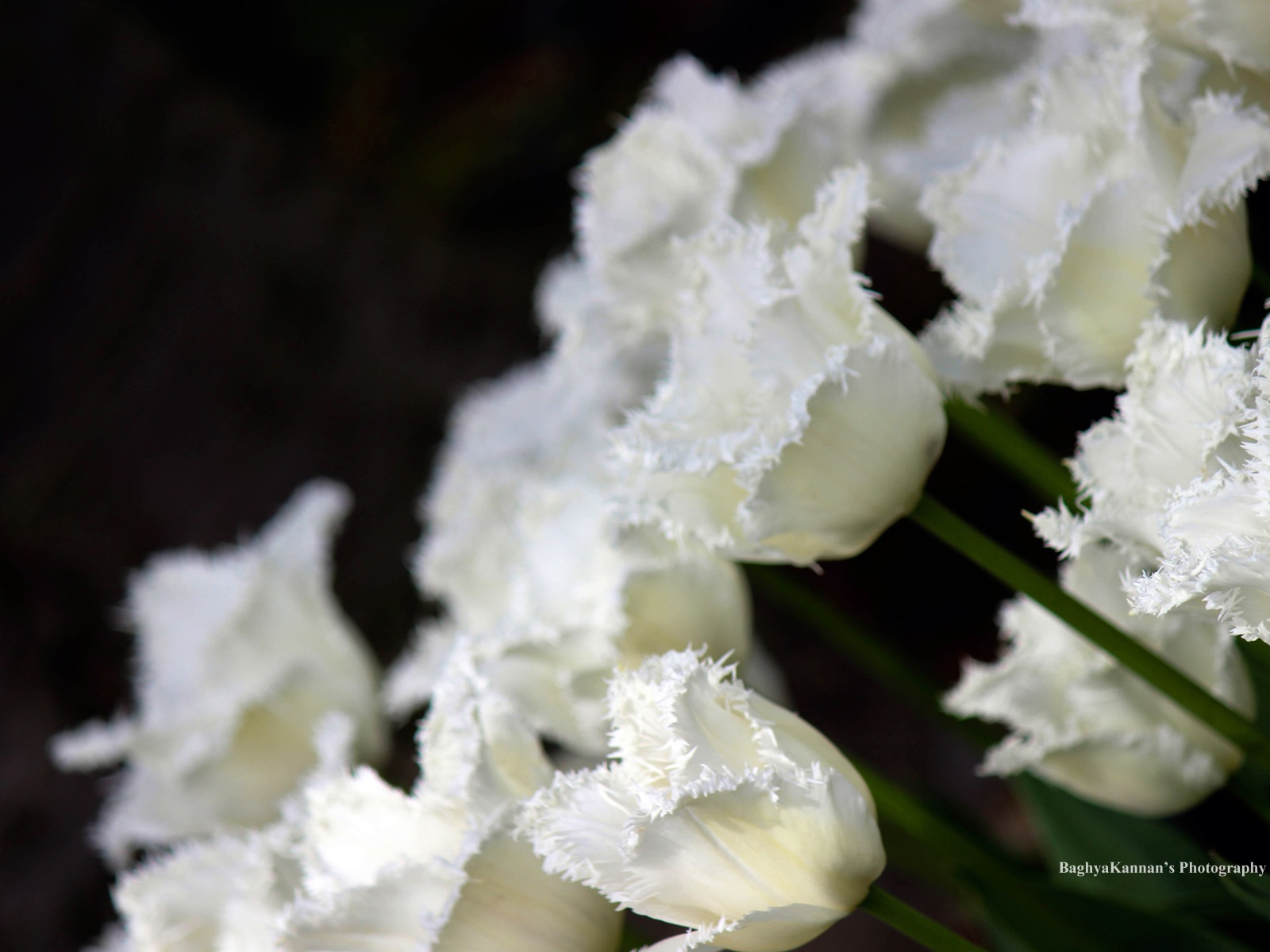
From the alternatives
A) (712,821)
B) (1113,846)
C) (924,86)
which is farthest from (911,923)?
(924,86)

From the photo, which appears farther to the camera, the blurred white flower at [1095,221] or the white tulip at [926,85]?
the white tulip at [926,85]

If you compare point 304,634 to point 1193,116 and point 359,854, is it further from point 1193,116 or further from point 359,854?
point 1193,116

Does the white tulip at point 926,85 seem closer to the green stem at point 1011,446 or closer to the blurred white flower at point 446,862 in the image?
the green stem at point 1011,446

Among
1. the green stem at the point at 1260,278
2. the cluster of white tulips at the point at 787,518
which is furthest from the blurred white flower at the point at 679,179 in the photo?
the green stem at the point at 1260,278

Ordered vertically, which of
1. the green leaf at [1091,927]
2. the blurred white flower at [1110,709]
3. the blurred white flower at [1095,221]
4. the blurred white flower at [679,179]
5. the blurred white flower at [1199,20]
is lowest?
the green leaf at [1091,927]

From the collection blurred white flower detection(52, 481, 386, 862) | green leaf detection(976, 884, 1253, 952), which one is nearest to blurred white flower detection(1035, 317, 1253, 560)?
green leaf detection(976, 884, 1253, 952)

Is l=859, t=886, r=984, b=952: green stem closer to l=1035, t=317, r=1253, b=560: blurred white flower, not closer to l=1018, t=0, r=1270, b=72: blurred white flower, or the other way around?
l=1035, t=317, r=1253, b=560: blurred white flower

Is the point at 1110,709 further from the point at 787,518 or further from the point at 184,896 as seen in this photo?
the point at 184,896
